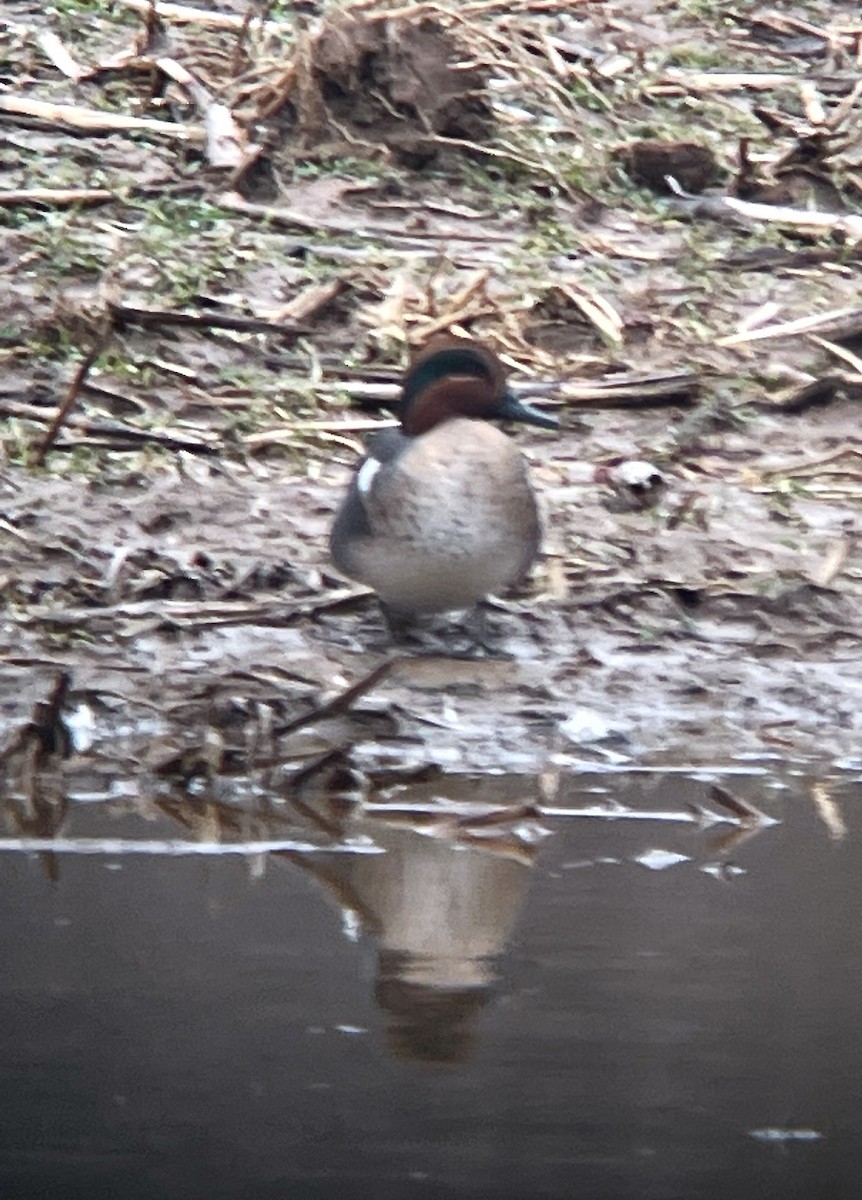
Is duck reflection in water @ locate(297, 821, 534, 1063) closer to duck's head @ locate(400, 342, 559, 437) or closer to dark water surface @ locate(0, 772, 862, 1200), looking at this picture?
dark water surface @ locate(0, 772, 862, 1200)

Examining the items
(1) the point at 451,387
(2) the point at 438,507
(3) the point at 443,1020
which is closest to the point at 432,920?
(3) the point at 443,1020

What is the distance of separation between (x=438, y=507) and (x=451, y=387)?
391mm

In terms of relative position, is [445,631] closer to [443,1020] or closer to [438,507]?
[438,507]

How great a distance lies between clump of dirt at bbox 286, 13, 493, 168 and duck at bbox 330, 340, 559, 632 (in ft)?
11.4

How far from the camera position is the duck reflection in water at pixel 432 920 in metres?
4.37

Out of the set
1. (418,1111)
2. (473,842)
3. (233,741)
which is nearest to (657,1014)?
(418,1111)

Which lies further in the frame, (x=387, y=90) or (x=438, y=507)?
(x=387, y=90)

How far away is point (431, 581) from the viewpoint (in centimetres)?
660

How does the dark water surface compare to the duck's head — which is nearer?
the dark water surface

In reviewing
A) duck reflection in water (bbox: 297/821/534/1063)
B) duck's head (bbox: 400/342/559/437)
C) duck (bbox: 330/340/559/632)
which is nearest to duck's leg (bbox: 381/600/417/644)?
duck (bbox: 330/340/559/632)

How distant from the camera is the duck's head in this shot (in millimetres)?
6762

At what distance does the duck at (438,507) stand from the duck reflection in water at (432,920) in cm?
115

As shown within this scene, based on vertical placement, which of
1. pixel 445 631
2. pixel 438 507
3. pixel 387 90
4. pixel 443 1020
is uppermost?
pixel 443 1020

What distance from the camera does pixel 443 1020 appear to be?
439 centimetres
